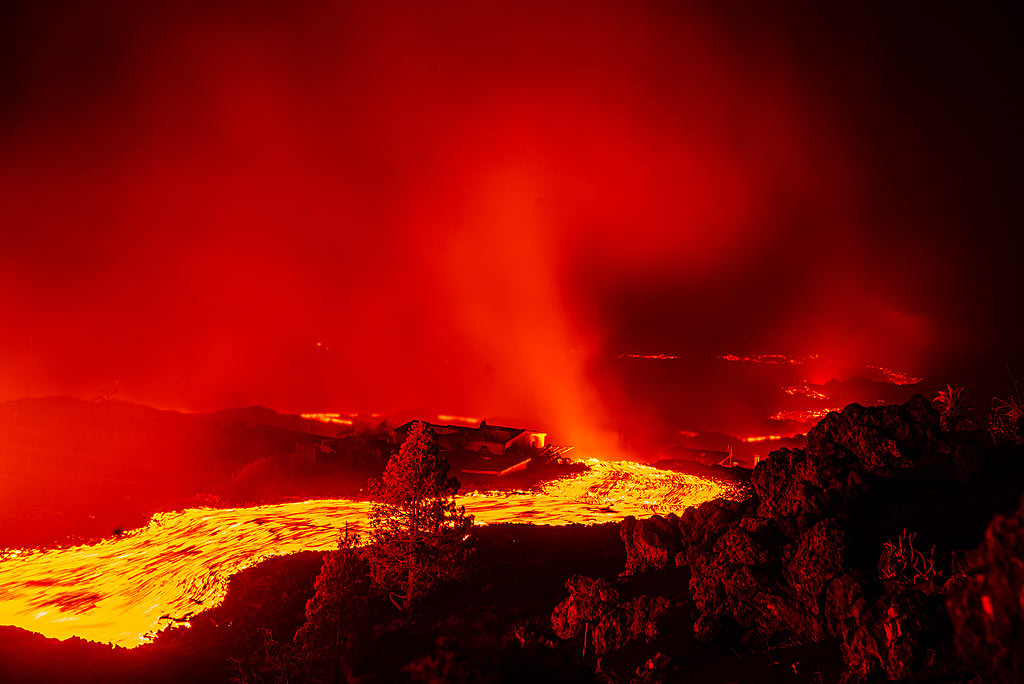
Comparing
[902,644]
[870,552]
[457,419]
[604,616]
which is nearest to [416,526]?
[604,616]

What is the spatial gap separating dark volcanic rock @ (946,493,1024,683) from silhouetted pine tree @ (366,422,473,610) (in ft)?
43.2

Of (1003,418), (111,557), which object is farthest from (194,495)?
(1003,418)

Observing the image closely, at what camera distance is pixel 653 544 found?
15578 millimetres

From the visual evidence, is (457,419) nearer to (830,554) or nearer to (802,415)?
(802,415)

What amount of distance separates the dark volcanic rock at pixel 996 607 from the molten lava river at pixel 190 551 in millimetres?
16696

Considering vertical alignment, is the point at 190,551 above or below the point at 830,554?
below

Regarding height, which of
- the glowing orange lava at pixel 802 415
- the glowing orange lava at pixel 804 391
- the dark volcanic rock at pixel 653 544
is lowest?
the dark volcanic rock at pixel 653 544

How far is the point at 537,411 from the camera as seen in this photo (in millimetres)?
59281

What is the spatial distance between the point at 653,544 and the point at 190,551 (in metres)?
14.8

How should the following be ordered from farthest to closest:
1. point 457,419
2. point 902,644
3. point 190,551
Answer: point 457,419 < point 190,551 < point 902,644

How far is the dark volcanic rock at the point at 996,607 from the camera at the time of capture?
463 cm

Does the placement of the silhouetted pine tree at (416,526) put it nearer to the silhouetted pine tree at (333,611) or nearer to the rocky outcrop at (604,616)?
the silhouetted pine tree at (333,611)

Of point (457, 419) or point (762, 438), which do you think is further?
point (457, 419)

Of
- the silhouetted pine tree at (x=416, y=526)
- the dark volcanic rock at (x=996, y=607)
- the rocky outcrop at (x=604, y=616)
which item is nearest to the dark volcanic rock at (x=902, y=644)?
the rocky outcrop at (x=604, y=616)
